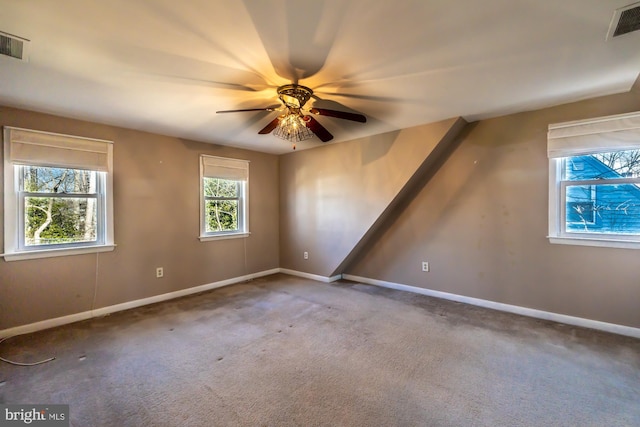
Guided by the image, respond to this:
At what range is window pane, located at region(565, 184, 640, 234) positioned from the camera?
9.06 feet

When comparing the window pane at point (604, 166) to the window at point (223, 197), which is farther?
the window at point (223, 197)

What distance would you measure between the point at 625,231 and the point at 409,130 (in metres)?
2.42

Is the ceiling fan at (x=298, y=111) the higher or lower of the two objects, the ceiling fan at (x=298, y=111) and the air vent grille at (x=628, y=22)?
the lower

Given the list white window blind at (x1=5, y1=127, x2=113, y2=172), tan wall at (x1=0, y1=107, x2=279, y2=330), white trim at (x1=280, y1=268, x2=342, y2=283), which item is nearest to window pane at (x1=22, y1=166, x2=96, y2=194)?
white window blind at (x1=5, y1=127, x2=113, y2=172)

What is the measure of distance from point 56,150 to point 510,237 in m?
5.21

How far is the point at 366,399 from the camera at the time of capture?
1.84 meters

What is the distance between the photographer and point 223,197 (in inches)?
182

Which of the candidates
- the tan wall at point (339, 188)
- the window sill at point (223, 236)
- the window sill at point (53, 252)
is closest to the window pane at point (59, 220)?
the window sill at point (53, 252)

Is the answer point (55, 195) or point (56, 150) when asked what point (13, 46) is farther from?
point (55, 195)

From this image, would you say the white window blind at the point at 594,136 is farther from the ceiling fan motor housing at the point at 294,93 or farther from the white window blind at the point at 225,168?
the white window blind at the point at 225,168

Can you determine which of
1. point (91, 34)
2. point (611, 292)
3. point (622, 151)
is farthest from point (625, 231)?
point (91, 34)

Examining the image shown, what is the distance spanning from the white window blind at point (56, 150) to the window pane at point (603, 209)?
17.5ft

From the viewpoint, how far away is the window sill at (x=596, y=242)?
8.80 ft

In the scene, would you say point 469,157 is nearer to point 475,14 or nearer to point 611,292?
point 611,292
